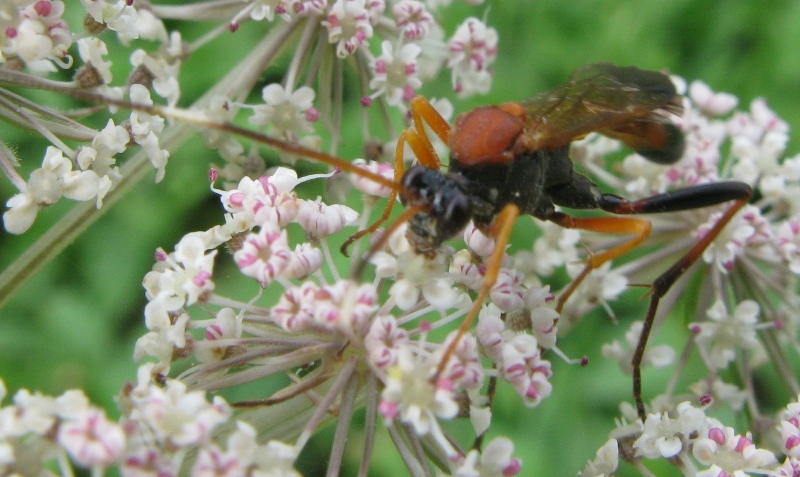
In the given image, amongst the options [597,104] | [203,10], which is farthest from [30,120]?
[597,104]

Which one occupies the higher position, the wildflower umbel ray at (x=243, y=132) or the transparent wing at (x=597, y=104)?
the wildflower umbel ray at (x=243, y=132)

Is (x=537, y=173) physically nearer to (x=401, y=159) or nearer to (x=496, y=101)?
(x=401, y=159)

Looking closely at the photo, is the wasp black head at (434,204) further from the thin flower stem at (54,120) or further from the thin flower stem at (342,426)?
the thin flower stem at (54,120)

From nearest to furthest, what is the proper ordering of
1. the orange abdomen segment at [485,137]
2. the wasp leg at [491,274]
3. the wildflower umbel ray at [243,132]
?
the wildflower umbel ray at [243,132] < the wasp leg at [491,274] < the orange abdomen segment at [485,137]

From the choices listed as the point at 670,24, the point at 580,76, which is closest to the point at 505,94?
the point at 670,24

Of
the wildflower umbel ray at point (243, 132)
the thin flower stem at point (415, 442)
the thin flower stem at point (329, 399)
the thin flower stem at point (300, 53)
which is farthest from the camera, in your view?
the thin flower stem at point (300, 53)

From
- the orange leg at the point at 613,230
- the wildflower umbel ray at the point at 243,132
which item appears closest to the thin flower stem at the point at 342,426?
the wildflower umbel ray at the point at 243,132

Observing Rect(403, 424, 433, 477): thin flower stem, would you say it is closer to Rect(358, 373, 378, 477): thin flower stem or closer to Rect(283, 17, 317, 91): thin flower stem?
Rect(358, 373, 378, 477): thin flower stem
